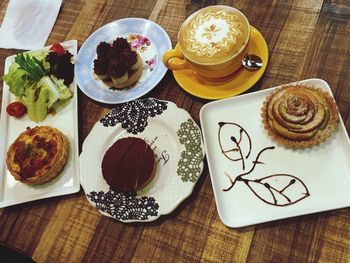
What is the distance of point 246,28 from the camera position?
154 cm

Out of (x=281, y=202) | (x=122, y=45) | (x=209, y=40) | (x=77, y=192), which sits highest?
(x=209, y=40)

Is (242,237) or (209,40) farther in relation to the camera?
(209,40)

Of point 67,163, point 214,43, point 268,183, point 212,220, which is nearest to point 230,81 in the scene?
point 214,43

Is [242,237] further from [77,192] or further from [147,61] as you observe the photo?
[147,61]

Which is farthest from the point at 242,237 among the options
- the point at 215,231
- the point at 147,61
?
the point at 147,61

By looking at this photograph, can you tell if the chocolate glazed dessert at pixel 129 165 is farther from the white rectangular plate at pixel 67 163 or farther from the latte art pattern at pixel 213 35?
the latte art pattern at pixel 213 35

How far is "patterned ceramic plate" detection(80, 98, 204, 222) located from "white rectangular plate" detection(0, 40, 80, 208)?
86 millimetres

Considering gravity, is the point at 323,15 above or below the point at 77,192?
above

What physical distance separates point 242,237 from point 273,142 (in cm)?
39

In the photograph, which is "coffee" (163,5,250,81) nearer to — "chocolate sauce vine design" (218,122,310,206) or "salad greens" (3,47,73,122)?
"chocolate sauce vine design" (218,122,310,206)

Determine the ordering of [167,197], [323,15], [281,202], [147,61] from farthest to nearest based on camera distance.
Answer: [147,61], [323,15], [167,197], [281,202]

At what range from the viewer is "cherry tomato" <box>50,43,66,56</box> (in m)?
1.94

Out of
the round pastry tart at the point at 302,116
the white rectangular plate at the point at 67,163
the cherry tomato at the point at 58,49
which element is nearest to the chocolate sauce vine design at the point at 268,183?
the round pastry tart at the point at 302,116

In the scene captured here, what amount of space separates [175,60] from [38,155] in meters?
0.73
